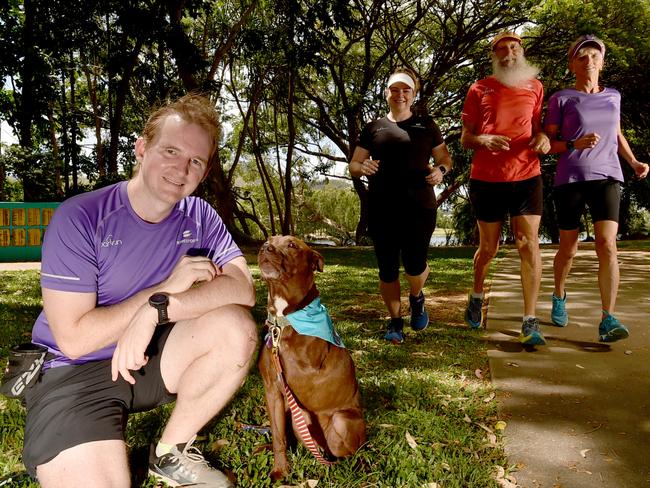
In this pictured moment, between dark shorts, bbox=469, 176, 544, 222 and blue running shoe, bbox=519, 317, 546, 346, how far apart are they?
0.91 metres

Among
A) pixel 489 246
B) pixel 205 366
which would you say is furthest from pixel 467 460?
pixel 489 246

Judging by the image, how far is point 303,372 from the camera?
2.08m

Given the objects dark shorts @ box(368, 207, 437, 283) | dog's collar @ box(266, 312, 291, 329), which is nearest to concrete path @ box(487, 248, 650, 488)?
dark shorts @ box(368, 207, 437, 283)

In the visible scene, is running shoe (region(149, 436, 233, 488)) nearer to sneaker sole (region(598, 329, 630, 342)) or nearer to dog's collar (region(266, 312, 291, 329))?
dog's collar (region(266, 312, 291, 329))

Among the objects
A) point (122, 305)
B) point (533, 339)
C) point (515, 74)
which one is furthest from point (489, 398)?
point (515, 74)

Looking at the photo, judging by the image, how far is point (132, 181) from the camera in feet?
7.32

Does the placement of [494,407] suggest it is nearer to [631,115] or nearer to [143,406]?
[143,406]

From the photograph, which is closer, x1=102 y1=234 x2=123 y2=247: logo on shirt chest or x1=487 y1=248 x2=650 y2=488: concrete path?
x1=102 y1=234 x2=123 y2=247: logo on shirt chest

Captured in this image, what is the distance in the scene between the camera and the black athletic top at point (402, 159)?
393 centimetres

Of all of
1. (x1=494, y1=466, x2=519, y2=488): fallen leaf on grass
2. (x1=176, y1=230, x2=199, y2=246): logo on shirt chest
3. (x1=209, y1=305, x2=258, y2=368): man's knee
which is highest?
(x1=176, y1=230, x2=199, y2=246): logo on shirt chest

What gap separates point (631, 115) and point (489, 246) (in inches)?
650

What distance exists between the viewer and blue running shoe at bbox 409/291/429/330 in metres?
4.39

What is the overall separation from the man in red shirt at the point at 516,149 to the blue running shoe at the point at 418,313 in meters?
0.89

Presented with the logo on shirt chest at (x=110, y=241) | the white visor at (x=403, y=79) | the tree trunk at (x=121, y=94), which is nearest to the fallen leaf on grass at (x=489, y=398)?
the logo on shirt chest at (x=110, y=241)
